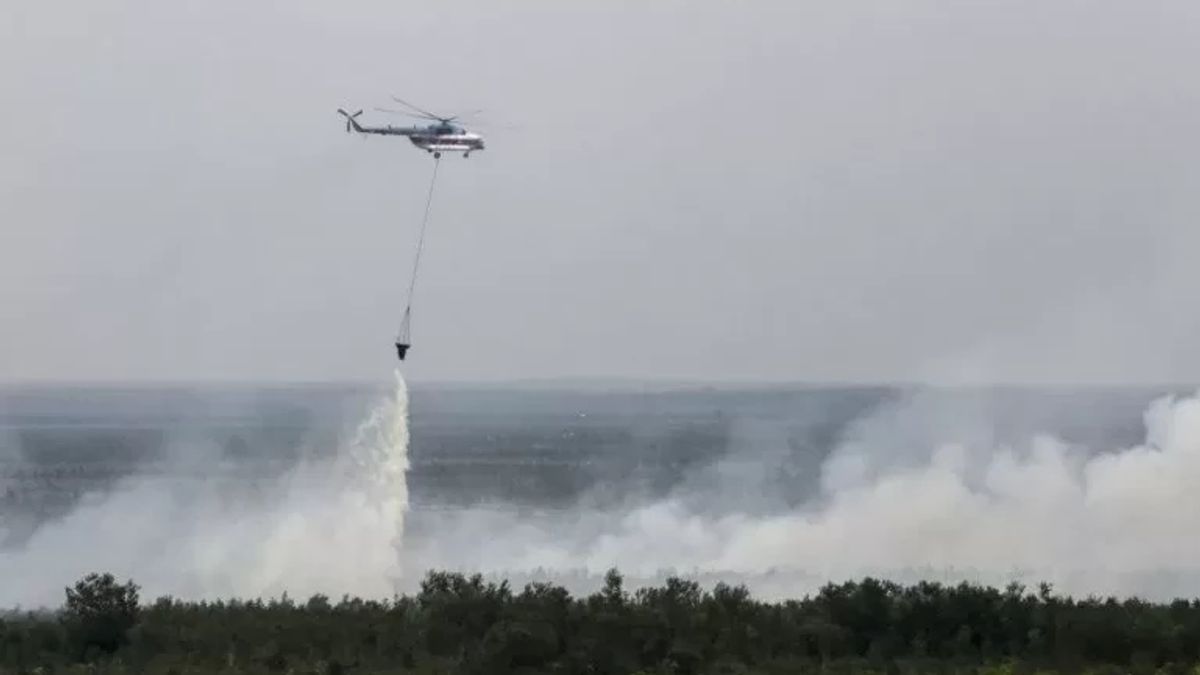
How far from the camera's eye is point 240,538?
237 feet

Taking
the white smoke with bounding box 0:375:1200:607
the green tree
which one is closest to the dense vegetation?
the green tree

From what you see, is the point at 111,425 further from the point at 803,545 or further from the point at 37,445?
the point at 803,545

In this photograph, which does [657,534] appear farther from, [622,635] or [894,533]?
[622,635]

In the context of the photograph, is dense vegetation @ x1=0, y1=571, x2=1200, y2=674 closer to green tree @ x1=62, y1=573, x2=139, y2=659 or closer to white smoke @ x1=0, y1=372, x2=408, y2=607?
green tree @ x1=62, y1=573, x2=139, y2=659

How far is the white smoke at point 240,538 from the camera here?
6050 cm

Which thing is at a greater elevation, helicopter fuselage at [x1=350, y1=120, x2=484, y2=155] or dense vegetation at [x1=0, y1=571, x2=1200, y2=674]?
helicopter fuselage at [x1=350, y1=120, x2=484, y2=155]

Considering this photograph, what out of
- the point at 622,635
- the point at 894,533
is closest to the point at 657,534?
the point at 894,533

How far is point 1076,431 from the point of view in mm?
119375

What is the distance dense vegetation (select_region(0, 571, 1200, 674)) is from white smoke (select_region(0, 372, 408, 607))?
19.2 meters

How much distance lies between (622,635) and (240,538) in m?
42.6

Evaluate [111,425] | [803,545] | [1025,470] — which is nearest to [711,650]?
[803,545]

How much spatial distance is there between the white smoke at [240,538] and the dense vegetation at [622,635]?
19.2m

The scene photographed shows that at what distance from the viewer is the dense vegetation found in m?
31.0

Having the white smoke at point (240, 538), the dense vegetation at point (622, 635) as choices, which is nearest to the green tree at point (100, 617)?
the dense vegetation at point (622, 635)
